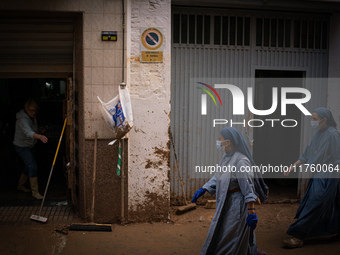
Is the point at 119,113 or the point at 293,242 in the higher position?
the point at 119,113

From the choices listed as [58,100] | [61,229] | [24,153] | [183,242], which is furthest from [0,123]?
[183,242]

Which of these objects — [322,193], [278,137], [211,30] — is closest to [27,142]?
[211,30]

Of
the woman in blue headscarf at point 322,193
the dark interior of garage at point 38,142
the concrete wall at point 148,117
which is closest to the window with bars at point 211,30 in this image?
the concrete wall at point 148,117

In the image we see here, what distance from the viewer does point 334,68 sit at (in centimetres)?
681

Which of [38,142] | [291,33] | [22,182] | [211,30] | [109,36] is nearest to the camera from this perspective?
[109,36]

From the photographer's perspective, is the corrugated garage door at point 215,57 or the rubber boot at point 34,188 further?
the rubber boot at point 34,188

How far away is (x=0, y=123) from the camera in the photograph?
12.2 m

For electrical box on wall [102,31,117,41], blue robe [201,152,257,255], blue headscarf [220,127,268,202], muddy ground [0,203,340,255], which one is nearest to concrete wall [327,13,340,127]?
muddy ground [0,203,340,255]

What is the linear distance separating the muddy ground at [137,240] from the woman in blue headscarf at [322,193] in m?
0.24

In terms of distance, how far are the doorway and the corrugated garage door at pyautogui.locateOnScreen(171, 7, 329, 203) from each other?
76 centimetres

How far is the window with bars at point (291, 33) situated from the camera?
21.9 ft

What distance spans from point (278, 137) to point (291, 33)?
2.78 metres

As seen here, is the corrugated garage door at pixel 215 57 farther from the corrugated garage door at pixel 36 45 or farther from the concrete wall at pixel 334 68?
the corrugated garage door at pixel 36 45

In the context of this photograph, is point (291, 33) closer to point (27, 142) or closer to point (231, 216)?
point (231, 216)
